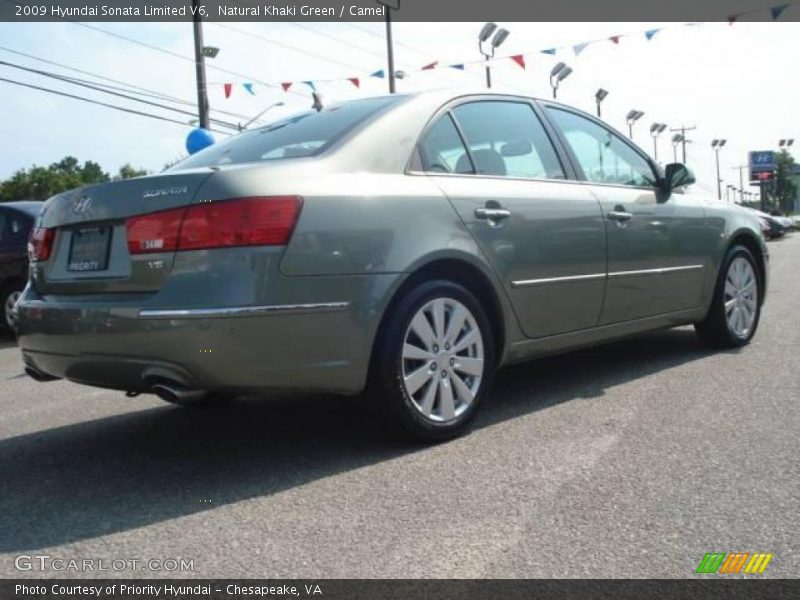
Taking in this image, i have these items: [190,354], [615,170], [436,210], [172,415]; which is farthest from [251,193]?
[615,170]

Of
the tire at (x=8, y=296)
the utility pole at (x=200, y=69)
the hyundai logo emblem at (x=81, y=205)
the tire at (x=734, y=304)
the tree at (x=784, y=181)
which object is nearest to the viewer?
the hyundai logo emblem at (x=81, y=205)

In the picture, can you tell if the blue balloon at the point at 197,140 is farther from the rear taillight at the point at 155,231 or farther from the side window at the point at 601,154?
the rear taillight at the point at 155,231

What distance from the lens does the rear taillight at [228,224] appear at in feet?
10.0

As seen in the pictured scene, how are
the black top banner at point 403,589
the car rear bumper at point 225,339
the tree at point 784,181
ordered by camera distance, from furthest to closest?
the tree at point 784,181
the car rear bumper at point 225,339
the black top banner at point 403,589

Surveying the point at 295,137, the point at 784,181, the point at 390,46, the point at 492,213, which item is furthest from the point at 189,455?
the point at 784,181

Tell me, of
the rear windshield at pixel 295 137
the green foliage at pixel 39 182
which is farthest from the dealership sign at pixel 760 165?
the rear windshield at pixel 295 137

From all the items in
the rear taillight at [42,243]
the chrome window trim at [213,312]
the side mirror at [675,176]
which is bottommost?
the chrome window trim at [213,312]

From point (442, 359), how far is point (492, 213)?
757mm

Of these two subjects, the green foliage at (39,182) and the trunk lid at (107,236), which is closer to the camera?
the trunk lid at (107,236)

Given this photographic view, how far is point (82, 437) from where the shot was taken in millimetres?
4047

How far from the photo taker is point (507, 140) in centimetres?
430

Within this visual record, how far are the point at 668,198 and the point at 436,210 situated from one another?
2243mm

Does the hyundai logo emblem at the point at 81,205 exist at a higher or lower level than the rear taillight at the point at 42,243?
higher

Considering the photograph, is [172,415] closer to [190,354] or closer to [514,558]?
[190,354]
